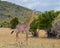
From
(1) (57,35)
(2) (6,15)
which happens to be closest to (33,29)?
(1) (57,35)

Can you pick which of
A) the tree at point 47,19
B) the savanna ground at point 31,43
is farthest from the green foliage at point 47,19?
the savanna ground at point 31,43

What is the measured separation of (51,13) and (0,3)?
9369 cm

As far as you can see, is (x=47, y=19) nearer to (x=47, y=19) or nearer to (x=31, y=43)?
(x=47, y=19)

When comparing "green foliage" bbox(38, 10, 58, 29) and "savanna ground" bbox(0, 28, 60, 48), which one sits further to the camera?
"green foliage" bbox(38, 10, 58, 29)

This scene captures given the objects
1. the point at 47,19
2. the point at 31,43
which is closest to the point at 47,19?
the point at 47,19

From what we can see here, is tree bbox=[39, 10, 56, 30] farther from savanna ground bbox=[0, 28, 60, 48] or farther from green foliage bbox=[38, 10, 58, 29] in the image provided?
savanna ground bbox=[0, 28, 60, 48]

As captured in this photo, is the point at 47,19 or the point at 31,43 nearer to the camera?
the point at 31,43

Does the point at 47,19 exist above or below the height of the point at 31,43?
above

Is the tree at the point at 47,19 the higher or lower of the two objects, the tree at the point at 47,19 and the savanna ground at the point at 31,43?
the higher

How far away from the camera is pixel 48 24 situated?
1373 inches

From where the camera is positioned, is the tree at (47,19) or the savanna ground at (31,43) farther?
the tree at (47,19)

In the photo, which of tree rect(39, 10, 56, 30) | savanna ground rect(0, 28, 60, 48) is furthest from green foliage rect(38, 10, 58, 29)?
savanna ground rect(0, 28, 60, 48)

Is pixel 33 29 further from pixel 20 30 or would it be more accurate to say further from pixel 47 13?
pixel 20 30

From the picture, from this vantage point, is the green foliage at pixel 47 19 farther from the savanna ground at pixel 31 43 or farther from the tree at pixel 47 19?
the savanna ground at pixel 31 43
